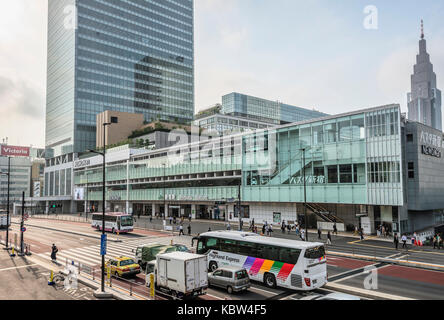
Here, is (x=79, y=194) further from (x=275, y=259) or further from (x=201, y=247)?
(x=275, y=259)

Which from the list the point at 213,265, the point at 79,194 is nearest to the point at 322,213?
the point at 213,265

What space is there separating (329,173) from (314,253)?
29.7 meters

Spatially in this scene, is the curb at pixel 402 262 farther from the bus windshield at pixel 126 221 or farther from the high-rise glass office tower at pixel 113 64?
the high-rise glass office tower at pixel 113 64

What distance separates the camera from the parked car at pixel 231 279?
764 inches

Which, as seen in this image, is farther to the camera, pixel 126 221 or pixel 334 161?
pixel 126 221

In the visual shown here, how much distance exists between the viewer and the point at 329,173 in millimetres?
47594

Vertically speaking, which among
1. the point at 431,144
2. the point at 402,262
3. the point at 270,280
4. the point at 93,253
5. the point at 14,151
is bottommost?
the point at 93,253

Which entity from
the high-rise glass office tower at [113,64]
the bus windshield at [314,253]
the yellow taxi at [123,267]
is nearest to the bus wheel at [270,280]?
the bus windshield at [314,253]

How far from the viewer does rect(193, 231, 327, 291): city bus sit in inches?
768

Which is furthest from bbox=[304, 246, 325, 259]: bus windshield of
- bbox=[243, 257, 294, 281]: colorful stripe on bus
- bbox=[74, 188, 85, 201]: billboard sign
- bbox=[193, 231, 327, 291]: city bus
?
bbox=[74, 188, 85, 201]: billboard sign

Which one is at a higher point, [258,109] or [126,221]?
[258,109]

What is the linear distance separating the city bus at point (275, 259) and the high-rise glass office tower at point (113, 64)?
329 feet
